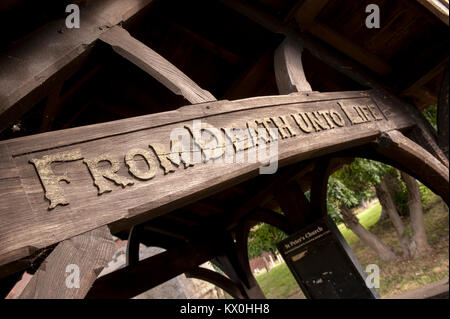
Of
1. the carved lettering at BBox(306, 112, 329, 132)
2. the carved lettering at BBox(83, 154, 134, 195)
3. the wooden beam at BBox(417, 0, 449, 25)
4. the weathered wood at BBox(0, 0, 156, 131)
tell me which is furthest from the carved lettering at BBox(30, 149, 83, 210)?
the wooden beam at BBox(417, 0, 449, 25)

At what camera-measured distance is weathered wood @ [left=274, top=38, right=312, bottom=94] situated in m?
2.47

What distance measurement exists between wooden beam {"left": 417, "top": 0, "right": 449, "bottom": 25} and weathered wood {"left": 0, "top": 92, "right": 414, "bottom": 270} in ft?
5.87

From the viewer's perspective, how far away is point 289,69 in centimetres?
255

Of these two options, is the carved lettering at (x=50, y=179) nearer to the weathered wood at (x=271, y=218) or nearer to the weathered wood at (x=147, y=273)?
the weathered wood at (x=147, y=273)

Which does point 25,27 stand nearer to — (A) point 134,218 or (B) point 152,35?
(A) point 134,218

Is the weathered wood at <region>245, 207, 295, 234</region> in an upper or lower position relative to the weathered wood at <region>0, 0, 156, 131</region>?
lower

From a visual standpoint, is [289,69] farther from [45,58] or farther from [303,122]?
[45,58]

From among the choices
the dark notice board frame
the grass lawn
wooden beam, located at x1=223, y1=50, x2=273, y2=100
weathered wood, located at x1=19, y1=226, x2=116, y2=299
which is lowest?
the grass lawn

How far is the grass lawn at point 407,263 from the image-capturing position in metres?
7.80

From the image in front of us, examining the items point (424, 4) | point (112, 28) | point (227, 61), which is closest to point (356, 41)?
point (424, 4)

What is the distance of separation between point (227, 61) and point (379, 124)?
4.73ft

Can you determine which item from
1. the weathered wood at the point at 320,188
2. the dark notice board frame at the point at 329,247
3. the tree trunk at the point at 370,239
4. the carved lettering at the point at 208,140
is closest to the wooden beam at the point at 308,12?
the carved lettering at the point at 208,140

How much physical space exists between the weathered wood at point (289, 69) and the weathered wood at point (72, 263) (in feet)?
5.56

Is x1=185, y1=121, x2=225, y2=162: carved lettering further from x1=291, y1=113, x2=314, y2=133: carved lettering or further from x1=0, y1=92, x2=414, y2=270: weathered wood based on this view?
x1=291, y1=113, x2=314, y2=133: carved lettering
